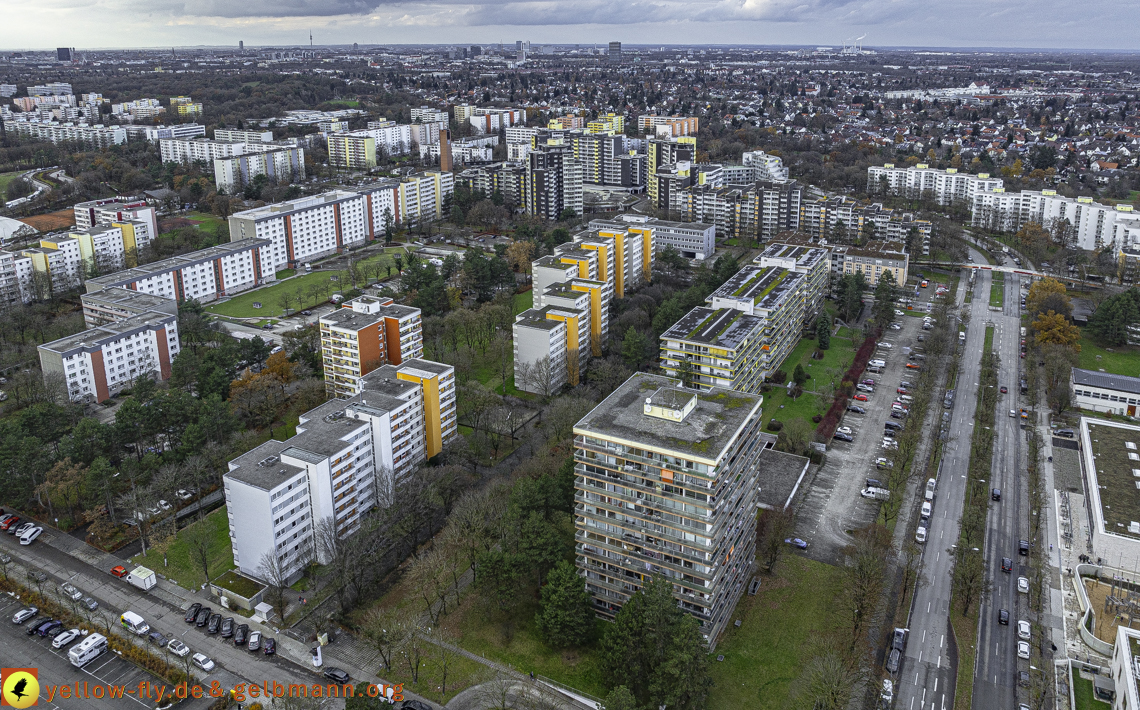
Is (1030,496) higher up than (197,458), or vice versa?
(197,458)

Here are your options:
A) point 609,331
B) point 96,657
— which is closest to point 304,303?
point 609,331

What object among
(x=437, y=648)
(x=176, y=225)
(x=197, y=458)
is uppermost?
(x=176, y=225)

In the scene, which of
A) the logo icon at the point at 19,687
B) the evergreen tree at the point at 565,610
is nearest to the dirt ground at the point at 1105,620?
the evergreen tree at the point at 565,610

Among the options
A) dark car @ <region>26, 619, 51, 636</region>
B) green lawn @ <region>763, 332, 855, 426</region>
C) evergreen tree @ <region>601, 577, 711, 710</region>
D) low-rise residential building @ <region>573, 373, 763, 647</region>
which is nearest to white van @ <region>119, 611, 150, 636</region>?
dark car @ <region>26, 619, 51, 636</region>

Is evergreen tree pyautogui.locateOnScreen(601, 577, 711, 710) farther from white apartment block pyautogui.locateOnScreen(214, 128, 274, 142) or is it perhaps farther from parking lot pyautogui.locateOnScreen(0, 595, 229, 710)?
white apartment block pyautogui.locateOnScreen(214, 128, 274, 142)

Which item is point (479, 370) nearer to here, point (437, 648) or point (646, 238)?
point (646, 238)

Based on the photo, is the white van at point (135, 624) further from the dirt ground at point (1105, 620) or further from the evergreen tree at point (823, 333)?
the evergreen tree at point (823, 333)

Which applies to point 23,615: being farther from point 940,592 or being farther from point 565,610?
point 940,592
